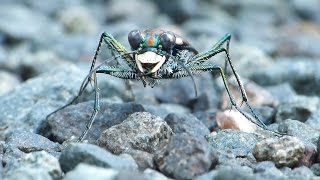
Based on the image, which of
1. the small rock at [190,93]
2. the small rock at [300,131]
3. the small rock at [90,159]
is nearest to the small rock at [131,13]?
the small rock at [190,93]

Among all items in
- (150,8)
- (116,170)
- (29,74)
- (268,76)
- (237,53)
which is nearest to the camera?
(116,170)

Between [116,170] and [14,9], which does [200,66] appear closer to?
[116,170]

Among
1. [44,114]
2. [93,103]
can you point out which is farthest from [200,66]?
[44,114]

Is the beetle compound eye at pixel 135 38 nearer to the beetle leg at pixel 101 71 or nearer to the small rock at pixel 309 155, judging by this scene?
the beetle leg at pixel 101 71

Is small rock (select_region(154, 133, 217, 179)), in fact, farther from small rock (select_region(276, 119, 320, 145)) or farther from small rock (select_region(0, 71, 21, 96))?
small rock (select_region(0, 71, 21, 96))

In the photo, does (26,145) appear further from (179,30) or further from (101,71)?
(179,30)

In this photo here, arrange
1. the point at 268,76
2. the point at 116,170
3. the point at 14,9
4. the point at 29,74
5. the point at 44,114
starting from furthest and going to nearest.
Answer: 1. the point at 14,9
2. the point at 29,74
3. the point at 268,76
4. the point at 44,114
5. the point at 116,170

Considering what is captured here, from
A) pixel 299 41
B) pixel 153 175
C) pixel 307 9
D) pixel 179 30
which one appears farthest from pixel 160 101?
pixel 307 9

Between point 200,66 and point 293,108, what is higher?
point 200,66
